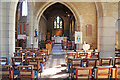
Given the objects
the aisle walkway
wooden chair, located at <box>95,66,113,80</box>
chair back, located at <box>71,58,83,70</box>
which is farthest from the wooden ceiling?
wooden chair, located at <box>95,66,113,80</box>

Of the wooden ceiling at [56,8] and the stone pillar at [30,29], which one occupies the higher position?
the wooden ceiling at [56,8]

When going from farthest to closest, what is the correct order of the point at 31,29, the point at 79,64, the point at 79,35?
1. the point at 31,29
2. the point at 79,35
3. the point at 79,64

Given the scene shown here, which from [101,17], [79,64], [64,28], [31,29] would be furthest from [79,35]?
[64,28]

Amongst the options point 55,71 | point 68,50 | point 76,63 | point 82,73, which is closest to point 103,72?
point 82,73

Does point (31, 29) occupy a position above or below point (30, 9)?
below

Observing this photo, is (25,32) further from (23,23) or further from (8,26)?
(8,26)

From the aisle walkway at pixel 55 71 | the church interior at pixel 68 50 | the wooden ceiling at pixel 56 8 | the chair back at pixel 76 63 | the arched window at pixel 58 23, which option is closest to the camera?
the church interior at pixel 68 50

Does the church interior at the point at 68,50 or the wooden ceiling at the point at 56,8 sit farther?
the wooden ceiling at the point at 56,8

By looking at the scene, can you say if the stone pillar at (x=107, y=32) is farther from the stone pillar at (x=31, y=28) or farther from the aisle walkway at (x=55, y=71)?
the stone pillar at (x=31, y=28)

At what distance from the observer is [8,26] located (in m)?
8.09

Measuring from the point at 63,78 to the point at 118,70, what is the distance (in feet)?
8.10

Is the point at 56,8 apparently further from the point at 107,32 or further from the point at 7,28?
the point at 107,32

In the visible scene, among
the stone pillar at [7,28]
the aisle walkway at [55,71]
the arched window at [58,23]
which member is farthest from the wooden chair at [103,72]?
the arched window at [58,23]

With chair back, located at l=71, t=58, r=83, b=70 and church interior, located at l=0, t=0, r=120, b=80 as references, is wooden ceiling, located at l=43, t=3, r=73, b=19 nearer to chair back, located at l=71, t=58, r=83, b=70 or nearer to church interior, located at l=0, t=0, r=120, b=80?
church interior, located at l=0, t=0, r=120, b=80
